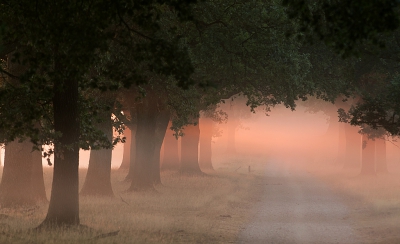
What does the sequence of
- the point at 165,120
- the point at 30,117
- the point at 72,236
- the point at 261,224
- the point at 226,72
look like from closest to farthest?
the point at 30,117 → the point at 72,236 → the point at 261,224 → the point at 226,72 → the point at 165,120

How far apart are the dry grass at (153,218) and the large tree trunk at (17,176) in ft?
2.36

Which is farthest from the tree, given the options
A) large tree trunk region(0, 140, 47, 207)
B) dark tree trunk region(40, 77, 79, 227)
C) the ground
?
large tree trunk region(0, 140, 47, 207)

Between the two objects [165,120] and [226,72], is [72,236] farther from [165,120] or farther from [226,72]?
[165,120]

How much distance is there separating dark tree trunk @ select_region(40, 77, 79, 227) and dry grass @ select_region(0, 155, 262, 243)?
610 mm

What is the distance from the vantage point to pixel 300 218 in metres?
21.7

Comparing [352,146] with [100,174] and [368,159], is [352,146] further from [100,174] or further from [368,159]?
[100,174]

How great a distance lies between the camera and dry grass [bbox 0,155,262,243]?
15250mm

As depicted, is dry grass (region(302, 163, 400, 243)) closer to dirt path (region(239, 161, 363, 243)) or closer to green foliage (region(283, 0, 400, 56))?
dirt path (region(239, 161, 363, 243))

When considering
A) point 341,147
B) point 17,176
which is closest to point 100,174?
Result: point 17,176

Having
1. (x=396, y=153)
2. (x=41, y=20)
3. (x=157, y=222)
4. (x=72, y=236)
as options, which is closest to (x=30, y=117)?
(x=41, y=20)

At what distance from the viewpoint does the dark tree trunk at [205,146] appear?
162 ft

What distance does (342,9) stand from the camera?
8.87 meters

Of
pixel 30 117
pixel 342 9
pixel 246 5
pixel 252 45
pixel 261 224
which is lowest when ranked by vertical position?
pixel 261 224

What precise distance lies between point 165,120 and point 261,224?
Result: 13.9m
